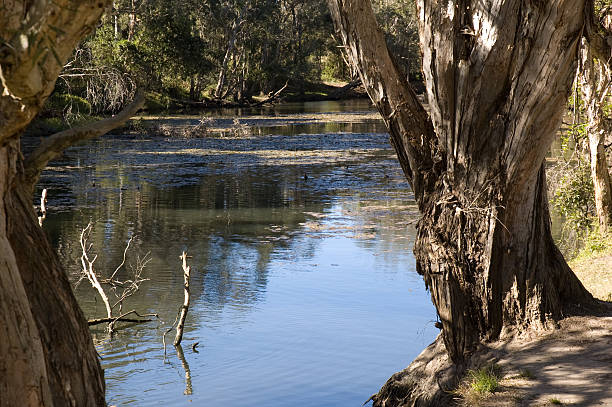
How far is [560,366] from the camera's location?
5.76 meters

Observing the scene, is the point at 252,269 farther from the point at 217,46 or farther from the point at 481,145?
the point at 217,46

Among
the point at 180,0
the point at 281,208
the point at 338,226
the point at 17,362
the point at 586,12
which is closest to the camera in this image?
the point at 17,362

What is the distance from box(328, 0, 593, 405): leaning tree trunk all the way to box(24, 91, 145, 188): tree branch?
7.20ft

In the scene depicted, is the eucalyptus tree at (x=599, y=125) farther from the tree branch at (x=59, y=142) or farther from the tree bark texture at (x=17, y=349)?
the tree bark texture at (x=17, y=349)

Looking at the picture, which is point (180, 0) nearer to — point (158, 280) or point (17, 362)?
point (158, 280)

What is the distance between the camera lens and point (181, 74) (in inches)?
1542

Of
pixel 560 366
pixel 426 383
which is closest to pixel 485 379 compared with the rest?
pixel 560 366

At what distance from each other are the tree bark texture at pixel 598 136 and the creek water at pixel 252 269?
259 centimetres

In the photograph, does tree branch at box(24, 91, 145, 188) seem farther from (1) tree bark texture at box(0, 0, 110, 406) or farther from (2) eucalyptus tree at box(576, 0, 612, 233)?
(2) eucalyptus tree at box(576, 0, 612, 233)

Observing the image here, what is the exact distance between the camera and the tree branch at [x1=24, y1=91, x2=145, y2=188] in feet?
15.0

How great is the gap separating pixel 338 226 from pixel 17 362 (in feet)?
36.2

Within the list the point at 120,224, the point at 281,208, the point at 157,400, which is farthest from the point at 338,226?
the point at 157,400

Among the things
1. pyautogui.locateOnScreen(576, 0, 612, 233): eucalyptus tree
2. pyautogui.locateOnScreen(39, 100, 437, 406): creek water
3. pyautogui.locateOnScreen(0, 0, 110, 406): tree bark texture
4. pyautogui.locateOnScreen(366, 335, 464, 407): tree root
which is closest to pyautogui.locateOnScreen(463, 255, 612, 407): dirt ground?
pyautogui.locateOnScreen(366, 335, 464, 407): tree root

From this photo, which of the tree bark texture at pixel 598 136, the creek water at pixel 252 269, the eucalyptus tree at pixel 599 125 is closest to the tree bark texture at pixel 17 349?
the creek water at pixel 252 269
